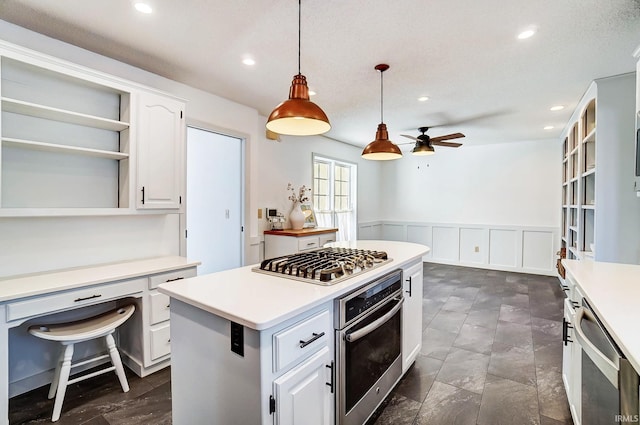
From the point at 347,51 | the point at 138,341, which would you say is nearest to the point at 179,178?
the point at 138,341

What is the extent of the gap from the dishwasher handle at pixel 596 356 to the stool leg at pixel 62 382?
272cm

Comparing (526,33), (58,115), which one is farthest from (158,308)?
(526,33)

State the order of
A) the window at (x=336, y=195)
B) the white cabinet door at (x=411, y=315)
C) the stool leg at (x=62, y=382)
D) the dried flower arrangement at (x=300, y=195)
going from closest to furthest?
1. the stool leg at (x=62, y=382)
2. the white cabinet door at (x=411, y=315)
3. the dried flower arrangement at (x=300, y=195)
4. the window at (x=336, y=195)

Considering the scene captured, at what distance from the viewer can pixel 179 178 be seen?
108 inches

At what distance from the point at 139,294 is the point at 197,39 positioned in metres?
1.93

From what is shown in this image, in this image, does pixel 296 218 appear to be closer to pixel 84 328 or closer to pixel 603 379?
pixel 84 328

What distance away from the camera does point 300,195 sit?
4.72m

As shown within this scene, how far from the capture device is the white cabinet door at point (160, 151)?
2492 millimetres

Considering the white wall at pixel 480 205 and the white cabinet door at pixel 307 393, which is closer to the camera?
the white cabinet door at pixel 307 393

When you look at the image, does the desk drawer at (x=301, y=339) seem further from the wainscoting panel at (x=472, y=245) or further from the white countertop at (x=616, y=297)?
the wainscoting panel at (x=472, y=245)

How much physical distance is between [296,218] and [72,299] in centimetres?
280

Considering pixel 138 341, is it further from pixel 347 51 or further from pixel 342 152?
pixel 342 152

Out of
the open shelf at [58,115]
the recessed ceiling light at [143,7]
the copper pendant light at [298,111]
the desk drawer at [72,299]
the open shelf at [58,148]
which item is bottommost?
the desk drawer at [72,299]

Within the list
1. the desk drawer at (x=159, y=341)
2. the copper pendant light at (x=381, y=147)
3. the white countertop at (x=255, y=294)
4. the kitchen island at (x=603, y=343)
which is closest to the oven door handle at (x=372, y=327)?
the white countertop at (x=255, y=294)
